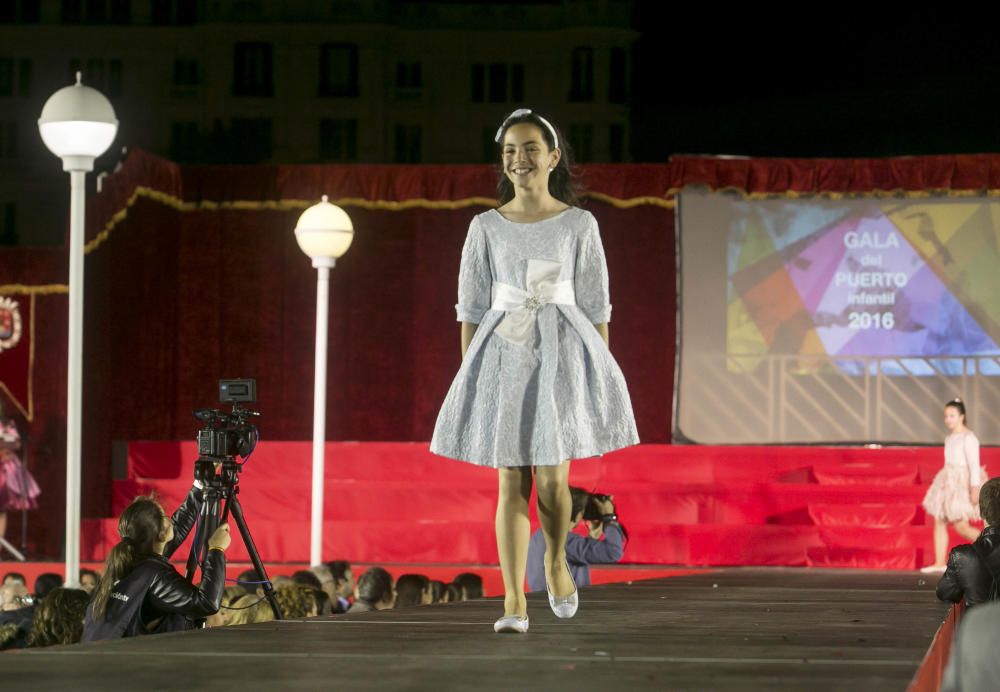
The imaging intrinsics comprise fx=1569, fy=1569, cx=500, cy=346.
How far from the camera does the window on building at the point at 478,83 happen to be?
3350 centimetres

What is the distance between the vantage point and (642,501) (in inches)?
390

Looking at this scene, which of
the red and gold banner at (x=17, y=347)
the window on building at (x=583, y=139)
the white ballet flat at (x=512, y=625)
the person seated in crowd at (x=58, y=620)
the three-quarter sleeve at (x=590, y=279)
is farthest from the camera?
the window on building at (x=583, y=139)

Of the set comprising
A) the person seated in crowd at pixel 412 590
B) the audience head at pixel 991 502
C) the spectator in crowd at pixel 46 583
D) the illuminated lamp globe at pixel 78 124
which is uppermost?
the illuminated lamp globe at pixel 78 124

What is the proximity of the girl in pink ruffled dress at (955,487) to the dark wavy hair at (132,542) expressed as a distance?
5.87 m

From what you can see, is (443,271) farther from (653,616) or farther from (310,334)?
(653,616)

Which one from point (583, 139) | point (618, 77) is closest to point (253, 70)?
point (583, 139)

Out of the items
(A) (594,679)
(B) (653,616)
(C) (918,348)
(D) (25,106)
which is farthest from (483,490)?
(D) (25,106)

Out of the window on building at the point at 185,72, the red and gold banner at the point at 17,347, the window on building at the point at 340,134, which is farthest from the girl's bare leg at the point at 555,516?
the window on building at the point at 185,72

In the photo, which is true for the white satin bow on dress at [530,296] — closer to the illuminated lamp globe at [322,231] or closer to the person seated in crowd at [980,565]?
the person seated in crowd at [980,565]

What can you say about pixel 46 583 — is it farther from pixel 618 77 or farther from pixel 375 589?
pixel 618 77

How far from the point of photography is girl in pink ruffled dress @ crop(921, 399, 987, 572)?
28.9ft

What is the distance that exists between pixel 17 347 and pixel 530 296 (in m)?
8.75

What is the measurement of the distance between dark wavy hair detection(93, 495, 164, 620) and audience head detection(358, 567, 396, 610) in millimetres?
1886

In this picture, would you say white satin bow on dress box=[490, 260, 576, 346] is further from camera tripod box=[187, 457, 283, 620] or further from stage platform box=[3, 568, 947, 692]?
camera tripod box=[187, 457, 283, 620]
